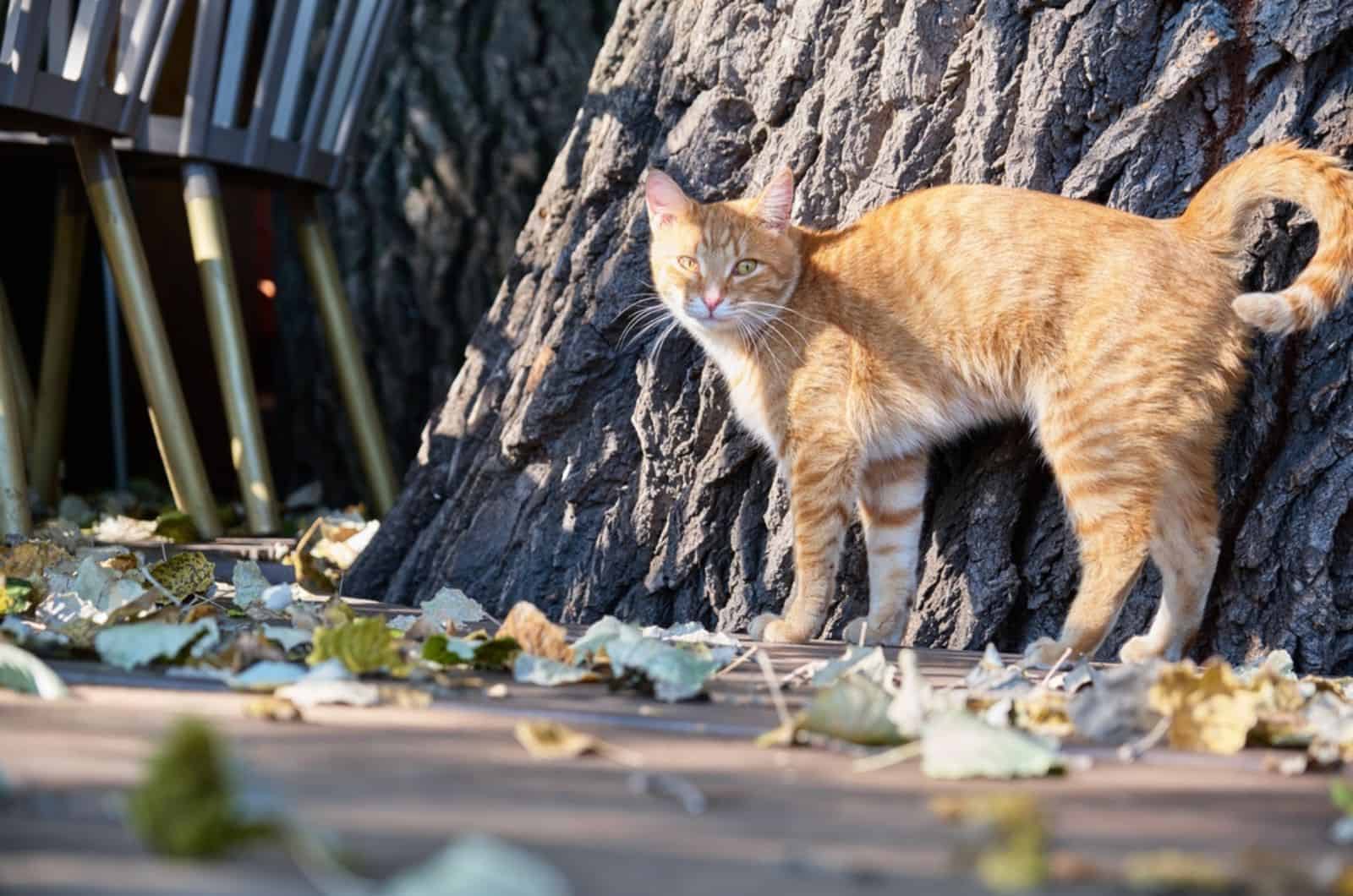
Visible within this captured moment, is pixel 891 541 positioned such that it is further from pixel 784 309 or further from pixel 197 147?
pixel 197 147

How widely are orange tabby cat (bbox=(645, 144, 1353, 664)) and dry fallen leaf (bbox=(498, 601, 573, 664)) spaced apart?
2.95 ft

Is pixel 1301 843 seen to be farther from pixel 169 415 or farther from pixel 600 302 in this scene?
pixel 169 415

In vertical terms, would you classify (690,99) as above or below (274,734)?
above

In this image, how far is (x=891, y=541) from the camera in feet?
9.68

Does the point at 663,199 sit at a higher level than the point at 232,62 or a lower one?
lower

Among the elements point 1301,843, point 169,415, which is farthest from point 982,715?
point 169,415

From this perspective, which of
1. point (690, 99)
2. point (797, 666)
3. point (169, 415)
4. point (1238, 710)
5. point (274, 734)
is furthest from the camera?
point (169, 415)

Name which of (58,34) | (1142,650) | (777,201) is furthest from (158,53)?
(1142,650)

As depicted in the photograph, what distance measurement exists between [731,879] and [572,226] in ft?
8.71

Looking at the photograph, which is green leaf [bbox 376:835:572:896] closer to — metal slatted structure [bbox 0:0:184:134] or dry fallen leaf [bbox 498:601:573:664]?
dry fallen leaf [bbox 498:601:573:664]

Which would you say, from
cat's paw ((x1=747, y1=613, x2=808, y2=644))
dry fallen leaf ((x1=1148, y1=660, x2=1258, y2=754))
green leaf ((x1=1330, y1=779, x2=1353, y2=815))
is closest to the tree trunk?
cat's paw ((x1=747, y1=613, x2=808, y2=644))

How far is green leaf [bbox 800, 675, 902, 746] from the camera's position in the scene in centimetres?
144

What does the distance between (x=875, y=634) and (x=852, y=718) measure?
4.84 ft

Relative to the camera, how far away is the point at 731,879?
95 cm
